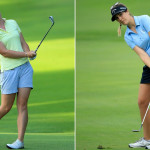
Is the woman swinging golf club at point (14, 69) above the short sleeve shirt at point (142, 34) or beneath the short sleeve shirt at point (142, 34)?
beneath

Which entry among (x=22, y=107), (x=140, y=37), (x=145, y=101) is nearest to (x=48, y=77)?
(x=22, y=107)

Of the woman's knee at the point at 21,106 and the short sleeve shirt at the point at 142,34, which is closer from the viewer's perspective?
the short sleeve shirt at the point at 142,34

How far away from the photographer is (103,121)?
5.98 metres

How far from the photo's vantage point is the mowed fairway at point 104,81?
534 cm

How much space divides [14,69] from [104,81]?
3.42m

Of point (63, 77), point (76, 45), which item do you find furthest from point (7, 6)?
point (63, 77)

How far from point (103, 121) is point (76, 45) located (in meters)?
3.62

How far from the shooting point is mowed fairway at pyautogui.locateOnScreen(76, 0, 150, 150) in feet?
17.5

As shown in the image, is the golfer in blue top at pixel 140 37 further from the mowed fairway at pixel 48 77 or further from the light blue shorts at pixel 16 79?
the light blue shorts at pixel 16 79

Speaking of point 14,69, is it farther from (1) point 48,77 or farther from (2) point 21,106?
(1) point 48,77

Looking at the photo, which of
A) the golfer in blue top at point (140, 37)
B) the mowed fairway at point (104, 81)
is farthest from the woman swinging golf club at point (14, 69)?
the golfer in blue top at point (140, 37)

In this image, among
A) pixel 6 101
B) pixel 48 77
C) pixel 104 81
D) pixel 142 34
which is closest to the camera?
pixel 142 34

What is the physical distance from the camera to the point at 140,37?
14.9 feet

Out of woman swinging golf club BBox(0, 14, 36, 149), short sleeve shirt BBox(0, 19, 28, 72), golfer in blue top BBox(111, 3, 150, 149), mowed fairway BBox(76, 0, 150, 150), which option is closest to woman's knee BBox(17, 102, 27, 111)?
woman swinging golf club BBox(0, 14, 36, 149)
